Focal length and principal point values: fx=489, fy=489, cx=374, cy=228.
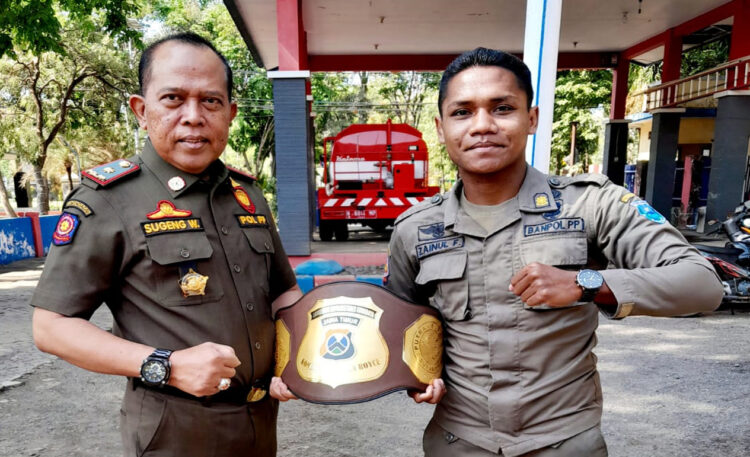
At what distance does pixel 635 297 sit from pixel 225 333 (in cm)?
114

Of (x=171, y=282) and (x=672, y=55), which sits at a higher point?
(x=672, y=55)

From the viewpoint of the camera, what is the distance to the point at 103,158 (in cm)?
2773

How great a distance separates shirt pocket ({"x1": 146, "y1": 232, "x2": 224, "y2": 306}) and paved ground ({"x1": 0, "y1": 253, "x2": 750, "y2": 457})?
5.97 ft

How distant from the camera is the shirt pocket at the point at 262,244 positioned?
161 centimetres

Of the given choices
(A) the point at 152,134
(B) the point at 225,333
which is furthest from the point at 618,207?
(A) the point at 152,134

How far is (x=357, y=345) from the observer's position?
59.0 inches

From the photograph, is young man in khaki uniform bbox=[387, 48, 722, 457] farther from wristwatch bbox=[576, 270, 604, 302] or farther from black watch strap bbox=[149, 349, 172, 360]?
black watch strap bbox=[149, 349, 172, 360]

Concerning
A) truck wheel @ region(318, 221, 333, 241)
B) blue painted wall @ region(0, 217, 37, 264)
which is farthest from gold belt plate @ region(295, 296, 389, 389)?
blue painted wall @ region(0, 217, 37, 264)

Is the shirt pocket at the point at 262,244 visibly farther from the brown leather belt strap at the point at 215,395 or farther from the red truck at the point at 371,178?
the red truck at the point at 371,178

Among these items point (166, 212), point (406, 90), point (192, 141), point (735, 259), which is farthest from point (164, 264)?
point (406, 90)

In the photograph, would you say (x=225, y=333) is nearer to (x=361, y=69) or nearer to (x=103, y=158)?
(x=361, y=69)

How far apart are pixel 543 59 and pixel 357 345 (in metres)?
3.33

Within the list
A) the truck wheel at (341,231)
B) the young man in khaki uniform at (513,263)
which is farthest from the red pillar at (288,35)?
the young man in khaki uniform at (513,263)

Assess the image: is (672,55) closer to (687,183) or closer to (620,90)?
(620,90)
